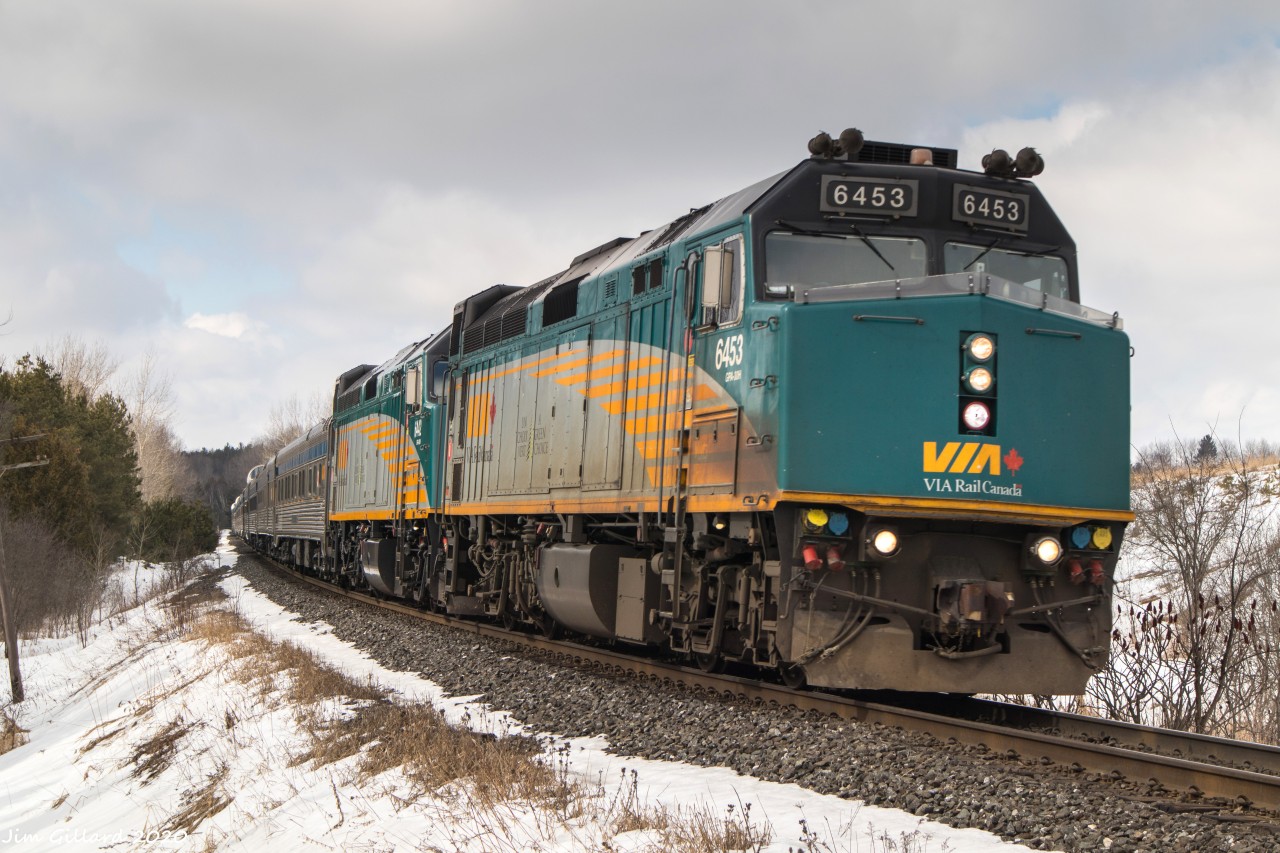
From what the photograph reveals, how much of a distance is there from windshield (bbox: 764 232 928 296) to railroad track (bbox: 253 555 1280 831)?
313 centimetres

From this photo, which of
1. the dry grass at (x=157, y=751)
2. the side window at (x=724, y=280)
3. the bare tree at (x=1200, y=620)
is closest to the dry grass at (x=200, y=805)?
the dry grass at (x=157, y=751)

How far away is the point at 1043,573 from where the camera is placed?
28.1ft

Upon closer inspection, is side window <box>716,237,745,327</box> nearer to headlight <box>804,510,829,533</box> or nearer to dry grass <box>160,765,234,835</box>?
headlight <box>804,510,829,533</box>

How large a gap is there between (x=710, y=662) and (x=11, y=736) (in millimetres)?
14904

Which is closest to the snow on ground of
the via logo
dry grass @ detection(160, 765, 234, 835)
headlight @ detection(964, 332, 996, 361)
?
dry grass @ detection(160, 765, 234, 835)

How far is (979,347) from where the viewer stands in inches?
335

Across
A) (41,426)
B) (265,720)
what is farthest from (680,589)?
(41,426)

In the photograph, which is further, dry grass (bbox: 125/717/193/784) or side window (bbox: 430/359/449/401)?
side window (bbox: 430/359/449/401)

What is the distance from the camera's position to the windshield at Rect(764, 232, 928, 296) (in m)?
8.91

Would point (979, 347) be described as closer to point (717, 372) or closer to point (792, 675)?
point (717, 372)

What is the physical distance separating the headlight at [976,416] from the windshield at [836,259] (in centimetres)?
114

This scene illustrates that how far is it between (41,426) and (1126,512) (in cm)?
3828

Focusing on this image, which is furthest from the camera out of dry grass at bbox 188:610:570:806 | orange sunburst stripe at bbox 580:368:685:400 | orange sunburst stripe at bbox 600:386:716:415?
orange sunburst stripe at bbox 580:368:685:400

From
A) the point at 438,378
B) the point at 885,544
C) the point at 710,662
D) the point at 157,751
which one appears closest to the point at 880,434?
the point at 885,544
